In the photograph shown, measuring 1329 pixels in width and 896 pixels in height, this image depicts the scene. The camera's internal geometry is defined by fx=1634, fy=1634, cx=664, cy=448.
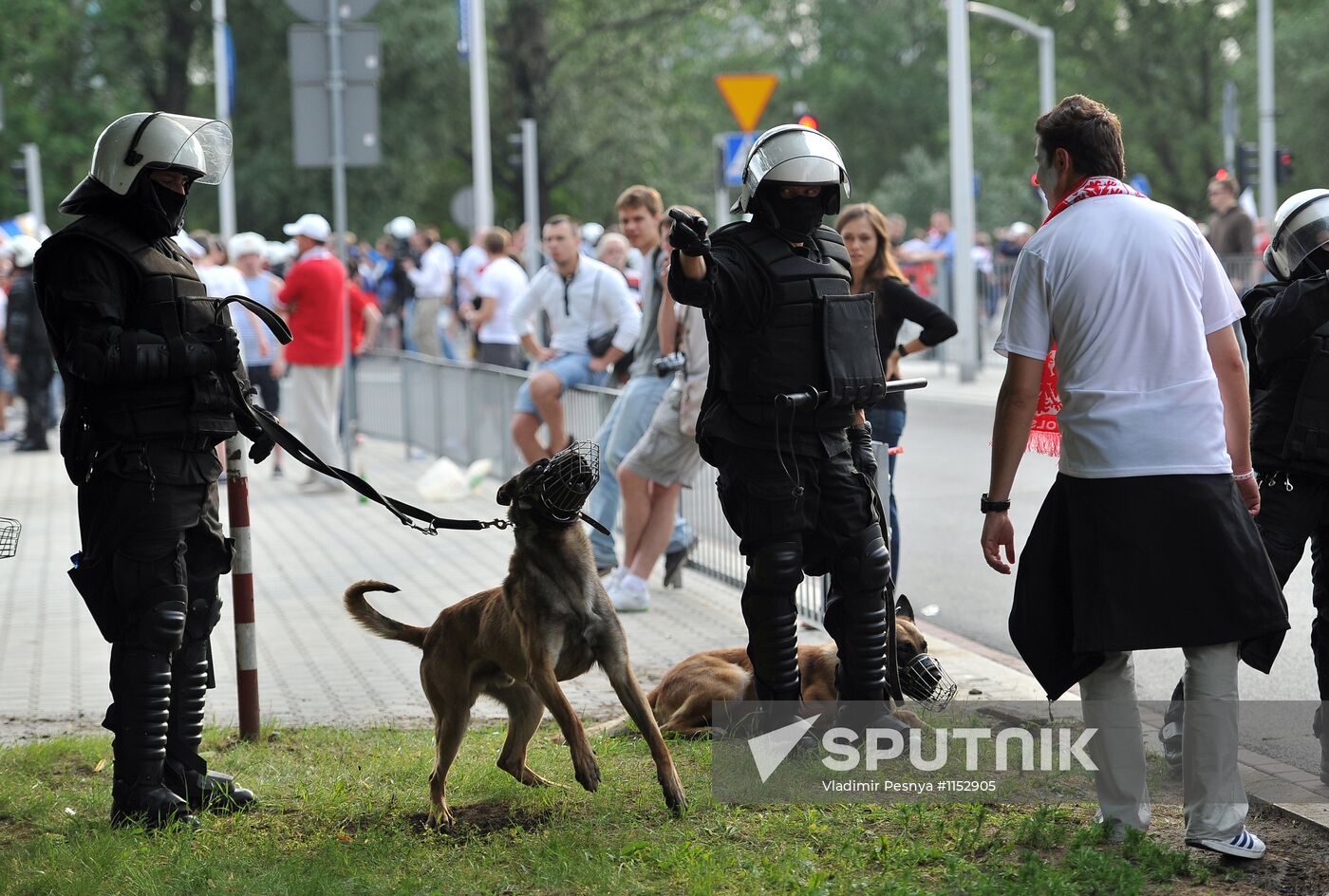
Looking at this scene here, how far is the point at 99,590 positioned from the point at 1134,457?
3060 mm

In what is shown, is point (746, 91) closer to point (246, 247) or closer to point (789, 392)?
point (246, 247)

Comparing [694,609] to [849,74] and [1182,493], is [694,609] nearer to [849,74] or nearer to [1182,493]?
[1182,493]

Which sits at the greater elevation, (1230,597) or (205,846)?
(1230,597)

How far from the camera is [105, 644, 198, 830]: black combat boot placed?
4.95 metres

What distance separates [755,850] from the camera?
4.59 m

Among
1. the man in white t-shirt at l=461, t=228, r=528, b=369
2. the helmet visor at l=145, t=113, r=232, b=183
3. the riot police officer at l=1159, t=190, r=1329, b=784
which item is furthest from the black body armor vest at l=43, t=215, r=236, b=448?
the man in white t-shirt at l=461, t=228, r=528, b=369

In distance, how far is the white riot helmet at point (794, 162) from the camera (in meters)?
5.22

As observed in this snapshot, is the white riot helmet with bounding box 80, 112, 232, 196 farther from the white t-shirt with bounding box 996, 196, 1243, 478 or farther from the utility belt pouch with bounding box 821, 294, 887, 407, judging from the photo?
the white t-shirt with bounding box 996, 196, 1243, 478

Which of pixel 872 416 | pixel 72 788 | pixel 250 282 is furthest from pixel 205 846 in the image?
pixel 250 282

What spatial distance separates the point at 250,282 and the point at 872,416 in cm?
978

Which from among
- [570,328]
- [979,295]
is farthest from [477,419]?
[979,295]

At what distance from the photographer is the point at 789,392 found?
17.2 ft

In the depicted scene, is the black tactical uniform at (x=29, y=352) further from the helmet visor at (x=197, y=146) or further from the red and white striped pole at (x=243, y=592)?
the helmet visor at (x=197, y=146)

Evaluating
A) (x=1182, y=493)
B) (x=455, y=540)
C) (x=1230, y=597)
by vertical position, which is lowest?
(x=455, y=540)
